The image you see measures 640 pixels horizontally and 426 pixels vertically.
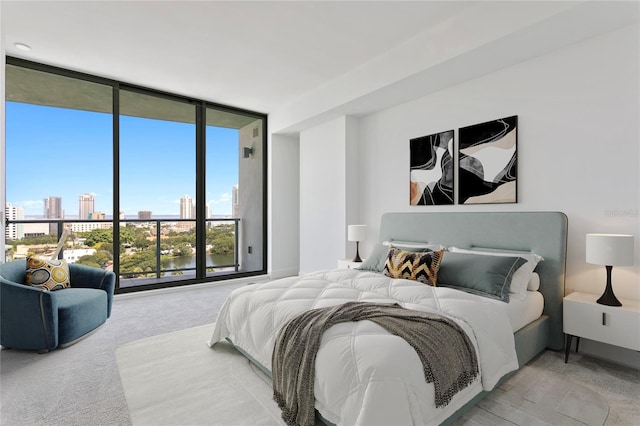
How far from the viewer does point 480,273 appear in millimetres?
2600

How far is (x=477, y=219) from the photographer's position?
3.29 metres

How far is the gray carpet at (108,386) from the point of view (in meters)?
1.82

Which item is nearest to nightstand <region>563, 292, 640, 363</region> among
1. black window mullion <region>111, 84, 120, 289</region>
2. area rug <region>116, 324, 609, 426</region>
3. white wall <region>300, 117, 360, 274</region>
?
area rug <region>116, 324, 609, 426</region>

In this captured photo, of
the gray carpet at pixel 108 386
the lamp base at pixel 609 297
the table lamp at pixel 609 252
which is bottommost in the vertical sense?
the gray carpet at pixel 108 386

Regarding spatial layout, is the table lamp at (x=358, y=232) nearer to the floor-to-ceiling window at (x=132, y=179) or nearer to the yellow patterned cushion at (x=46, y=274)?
the floor-to-ceiling window at (x=132, y=179)

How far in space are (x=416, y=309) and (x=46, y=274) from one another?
11.0ft

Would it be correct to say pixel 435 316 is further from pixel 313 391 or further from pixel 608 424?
pixel 608 424

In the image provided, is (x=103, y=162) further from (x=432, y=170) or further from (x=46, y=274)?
(x=432, y=170)

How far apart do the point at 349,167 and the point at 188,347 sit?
3.05 m

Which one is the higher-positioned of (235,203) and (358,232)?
(235,203)

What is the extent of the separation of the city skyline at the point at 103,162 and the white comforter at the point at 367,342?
124 inches

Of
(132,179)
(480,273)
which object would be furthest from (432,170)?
(132,179)

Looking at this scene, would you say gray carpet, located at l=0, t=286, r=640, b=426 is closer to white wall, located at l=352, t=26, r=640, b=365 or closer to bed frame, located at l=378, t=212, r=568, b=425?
bed frame, located at l=378, t=212, r=568, b=425

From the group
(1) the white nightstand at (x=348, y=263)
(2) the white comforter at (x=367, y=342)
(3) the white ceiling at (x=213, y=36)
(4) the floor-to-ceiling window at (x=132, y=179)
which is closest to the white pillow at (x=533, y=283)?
(2) the white comforter at (x=367, y=342)
